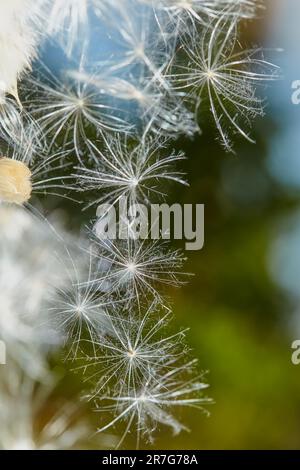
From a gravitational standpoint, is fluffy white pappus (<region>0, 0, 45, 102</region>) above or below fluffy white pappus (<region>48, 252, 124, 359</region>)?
above

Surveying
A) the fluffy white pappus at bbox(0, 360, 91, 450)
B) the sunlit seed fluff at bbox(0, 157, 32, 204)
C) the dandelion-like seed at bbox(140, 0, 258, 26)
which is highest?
the dandelion-like seed at bbox(140, 0, 258, 26)

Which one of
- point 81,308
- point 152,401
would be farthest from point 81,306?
point 152,401

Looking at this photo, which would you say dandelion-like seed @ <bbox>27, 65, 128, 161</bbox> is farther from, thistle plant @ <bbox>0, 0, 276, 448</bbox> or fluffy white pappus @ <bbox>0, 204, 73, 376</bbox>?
fluffy white pappus @ <bbox>0, 204, 73, 376</bbox>

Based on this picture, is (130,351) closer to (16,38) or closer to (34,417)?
(34,417)

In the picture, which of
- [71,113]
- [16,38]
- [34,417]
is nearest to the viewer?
[16,38]

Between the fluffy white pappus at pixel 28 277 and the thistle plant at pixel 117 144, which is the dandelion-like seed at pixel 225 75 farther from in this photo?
the fluffy white pappus at pixel 28 277

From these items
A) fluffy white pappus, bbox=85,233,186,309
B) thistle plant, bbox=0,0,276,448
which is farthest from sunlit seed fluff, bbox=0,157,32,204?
fluffy white pappus, bbox=85,233,186,309
